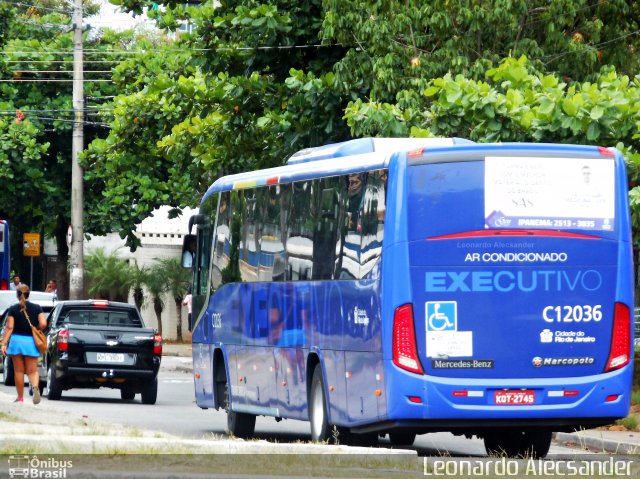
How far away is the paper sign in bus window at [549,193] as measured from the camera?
1512cm

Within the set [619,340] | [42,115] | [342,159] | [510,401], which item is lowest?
[510,401]

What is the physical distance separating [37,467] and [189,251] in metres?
10.7

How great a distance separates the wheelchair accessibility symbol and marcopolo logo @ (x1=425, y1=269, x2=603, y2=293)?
0.13 m

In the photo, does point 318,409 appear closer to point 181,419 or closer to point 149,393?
→ point 181,419

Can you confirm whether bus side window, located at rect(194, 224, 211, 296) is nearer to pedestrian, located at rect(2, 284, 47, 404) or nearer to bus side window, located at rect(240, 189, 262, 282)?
bus side window, located at rect(240, 189, 262, 282)

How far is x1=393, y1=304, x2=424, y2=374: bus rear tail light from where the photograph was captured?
1486 centimetres

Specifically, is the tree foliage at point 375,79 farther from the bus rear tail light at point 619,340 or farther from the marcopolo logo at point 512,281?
the marcopolo logo at point 512,281

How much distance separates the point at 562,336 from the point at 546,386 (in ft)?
1.62

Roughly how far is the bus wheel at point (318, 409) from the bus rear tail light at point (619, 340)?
323 cm

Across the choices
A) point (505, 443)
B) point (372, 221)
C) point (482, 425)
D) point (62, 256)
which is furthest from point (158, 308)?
point (482, 425)

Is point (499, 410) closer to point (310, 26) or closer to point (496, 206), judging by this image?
point (496, 206)

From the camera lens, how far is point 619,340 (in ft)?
50.6

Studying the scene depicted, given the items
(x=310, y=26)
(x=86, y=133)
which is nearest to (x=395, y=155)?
(x=310, y=26)

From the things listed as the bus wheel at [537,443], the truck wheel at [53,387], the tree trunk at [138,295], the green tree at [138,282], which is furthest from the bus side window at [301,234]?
the tree trunk at [138,295]
